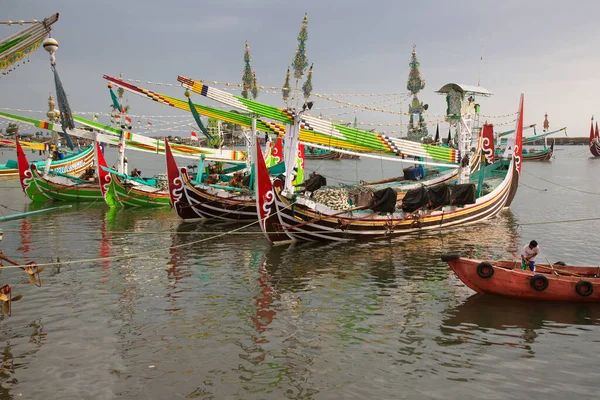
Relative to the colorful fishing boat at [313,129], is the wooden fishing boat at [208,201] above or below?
below

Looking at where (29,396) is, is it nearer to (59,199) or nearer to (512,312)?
(512,312)

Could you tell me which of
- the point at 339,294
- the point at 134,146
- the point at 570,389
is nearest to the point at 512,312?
the point at 570,389

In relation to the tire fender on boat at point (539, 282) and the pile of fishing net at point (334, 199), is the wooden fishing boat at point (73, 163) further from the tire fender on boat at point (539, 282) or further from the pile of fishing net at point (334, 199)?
the tire fender on boat at point (539, 282)

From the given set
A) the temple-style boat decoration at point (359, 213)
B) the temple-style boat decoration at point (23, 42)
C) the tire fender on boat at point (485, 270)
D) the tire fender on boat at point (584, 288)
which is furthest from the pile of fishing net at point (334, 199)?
the temple-style boat decoration at point (23, 42)

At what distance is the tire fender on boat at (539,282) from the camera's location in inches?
467

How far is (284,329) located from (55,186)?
25.5m

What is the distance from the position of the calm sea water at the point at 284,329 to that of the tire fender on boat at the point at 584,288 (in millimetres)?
391

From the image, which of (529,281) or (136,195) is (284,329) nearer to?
(529,281)

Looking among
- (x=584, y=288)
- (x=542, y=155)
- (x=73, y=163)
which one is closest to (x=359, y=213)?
(x=584, y=288)

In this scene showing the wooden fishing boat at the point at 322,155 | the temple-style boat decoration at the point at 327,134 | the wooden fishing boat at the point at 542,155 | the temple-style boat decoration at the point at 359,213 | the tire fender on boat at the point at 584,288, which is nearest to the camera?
the tire fender on boat at the point at 584,288

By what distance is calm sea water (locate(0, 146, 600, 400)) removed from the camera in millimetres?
8250

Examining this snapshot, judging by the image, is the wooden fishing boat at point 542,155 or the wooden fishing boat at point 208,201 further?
the wooden fishing boat at point 542,155

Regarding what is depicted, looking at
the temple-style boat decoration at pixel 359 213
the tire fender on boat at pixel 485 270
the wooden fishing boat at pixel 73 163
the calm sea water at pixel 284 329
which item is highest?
the wooden fishing boat at pixel 73 163

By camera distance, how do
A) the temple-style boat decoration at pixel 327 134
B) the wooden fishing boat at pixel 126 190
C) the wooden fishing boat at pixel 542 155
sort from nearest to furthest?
the temple-style boat decoration at pixel 327 134 → the wooden fishing boat at pixel 126 190 → the wooden fishing boat at pixel 542 155
